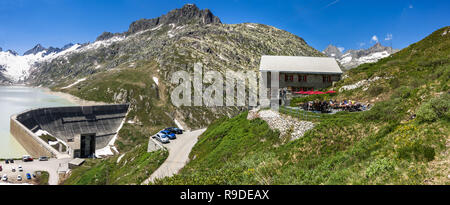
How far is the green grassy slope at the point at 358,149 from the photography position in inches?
377

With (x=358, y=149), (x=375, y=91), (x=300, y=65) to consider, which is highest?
(x=300, y=65)

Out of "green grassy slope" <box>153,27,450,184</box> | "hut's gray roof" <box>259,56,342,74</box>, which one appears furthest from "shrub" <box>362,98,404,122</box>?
"hut's gray roof" <box>259,56,342,74</box>

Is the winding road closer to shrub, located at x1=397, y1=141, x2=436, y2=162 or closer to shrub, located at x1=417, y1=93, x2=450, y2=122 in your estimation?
shrub, located at x1=397, y1=141, x2=436, y2=162

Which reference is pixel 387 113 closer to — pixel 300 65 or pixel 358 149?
pixel 358 149

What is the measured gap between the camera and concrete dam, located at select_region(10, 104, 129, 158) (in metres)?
76.0

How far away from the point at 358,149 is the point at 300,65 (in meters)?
34.6

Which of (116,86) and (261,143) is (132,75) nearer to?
(116,86)

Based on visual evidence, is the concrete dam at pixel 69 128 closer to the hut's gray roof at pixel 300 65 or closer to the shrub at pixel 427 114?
the hut's gray roof at pixel 300 65

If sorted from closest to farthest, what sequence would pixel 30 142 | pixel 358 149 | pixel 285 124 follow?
pixel 358 149, pixel 285 124, pixel 30 142

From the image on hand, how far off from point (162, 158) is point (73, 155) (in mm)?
61714

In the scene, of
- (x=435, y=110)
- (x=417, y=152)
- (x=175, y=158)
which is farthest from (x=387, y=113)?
(x=175, y=158)

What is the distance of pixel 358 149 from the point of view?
13609 mm

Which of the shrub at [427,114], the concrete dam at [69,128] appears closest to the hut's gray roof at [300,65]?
the shrub at [427,114]

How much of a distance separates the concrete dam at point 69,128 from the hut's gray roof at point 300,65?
62233mm
